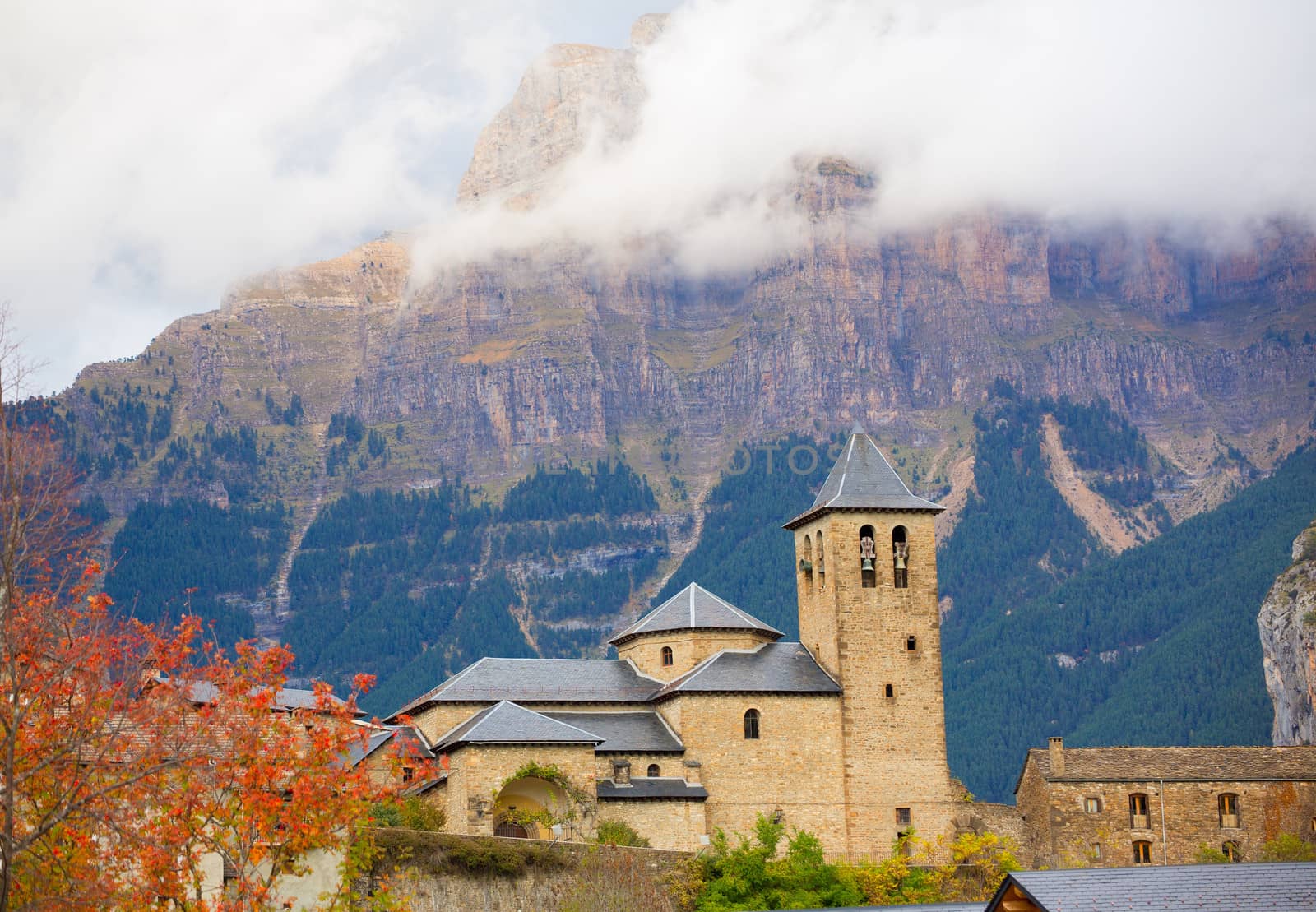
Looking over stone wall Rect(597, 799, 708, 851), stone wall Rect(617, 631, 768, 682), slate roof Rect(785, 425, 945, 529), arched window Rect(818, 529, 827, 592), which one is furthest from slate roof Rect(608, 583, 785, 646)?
stone wall Rect(597, 799, 708, 851)

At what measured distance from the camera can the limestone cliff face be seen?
128 m

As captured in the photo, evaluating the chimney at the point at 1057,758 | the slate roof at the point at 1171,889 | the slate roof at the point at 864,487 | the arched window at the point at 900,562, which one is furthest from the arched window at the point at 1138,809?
the slate roof at the point at 1171,889

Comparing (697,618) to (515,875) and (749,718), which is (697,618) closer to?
(749,718)

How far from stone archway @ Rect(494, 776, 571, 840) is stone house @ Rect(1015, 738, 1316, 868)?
19.3 metres

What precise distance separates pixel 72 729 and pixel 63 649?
1.36 m

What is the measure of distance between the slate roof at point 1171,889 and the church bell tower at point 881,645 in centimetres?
3675

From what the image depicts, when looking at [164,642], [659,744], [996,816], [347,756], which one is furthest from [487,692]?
[164,642]

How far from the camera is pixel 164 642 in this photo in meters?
34.4

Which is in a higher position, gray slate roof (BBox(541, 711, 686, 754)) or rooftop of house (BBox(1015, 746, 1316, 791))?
gray slate roof (BBox(541, 711, 686, 754))

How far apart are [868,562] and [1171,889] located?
41.2m

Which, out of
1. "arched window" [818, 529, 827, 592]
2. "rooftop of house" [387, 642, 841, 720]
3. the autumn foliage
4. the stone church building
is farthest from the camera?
"arched window" [818, 529, 827, 592]

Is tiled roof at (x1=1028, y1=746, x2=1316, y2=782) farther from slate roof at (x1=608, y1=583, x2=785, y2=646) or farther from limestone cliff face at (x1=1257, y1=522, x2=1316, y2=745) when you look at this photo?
A: limestone cliff face at (x1=1257, y1=522, x2=1316, y2=745)

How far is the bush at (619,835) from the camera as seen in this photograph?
65750 mm

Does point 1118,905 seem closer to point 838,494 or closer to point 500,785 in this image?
point 500,785
